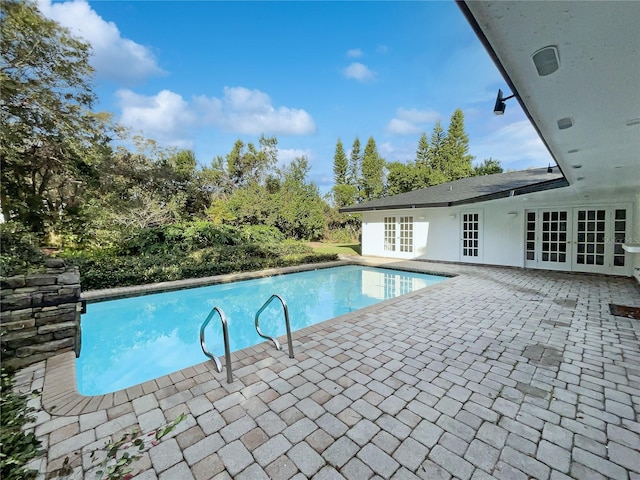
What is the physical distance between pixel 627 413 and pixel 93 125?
14.6 m

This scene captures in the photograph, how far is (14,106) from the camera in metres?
8.30

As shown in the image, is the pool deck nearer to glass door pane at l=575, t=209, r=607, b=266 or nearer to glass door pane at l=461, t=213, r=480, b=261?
glass door pane at l=575, t=209, r=607, b=266

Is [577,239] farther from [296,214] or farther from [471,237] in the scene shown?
[296,214]

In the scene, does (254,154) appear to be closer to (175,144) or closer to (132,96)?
(175,144)

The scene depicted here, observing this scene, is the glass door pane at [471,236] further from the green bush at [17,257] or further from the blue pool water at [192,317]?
the green bush at [17,257]

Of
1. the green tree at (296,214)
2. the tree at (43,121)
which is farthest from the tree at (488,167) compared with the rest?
the tree at (43,121)

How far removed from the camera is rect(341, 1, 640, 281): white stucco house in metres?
1.53

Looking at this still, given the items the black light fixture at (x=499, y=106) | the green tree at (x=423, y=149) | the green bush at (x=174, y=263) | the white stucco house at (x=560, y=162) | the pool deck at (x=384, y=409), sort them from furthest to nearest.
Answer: the green tree at (x=423, y=149) → the green bush at (x=174, y=263) → the black light fixture at (x=499, y=106) → the pool deck at (x=384, y=409) → the white stucco house at (x=560, y=162)

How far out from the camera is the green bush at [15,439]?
5.56 ft

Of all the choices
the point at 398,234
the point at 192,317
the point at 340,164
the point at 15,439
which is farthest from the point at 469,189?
the point at 340,164

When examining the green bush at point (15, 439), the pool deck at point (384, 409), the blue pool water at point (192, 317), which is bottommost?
the blue pool water at point (192, 317)

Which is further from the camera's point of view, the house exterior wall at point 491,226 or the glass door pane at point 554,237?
the glass door pane at point 554,237

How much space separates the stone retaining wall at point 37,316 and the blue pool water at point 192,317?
0.65m

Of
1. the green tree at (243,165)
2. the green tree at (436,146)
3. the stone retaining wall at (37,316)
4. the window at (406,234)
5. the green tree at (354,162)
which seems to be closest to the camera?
the stone retaining wall at (37,316)
